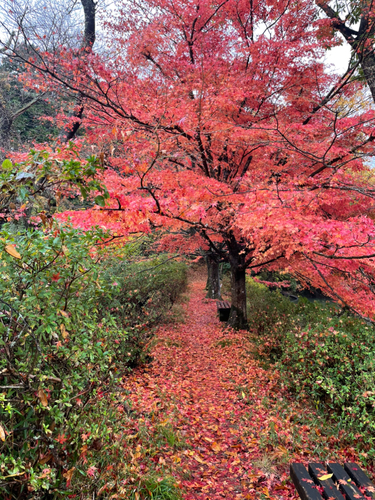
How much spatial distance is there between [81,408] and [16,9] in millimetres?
13144

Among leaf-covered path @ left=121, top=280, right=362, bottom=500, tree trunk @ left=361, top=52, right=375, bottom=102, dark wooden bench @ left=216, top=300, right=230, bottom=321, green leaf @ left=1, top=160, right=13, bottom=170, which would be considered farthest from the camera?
dark wooden bench @ left=216, top=300, right=230, bottom=321

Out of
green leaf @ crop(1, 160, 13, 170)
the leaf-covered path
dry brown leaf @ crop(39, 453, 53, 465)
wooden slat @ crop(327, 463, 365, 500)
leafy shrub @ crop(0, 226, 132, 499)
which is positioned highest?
green leaf @ crop(1, 160, 13, 170)

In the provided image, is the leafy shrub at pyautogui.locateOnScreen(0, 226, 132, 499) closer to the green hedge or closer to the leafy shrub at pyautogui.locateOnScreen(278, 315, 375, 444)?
the green hedge

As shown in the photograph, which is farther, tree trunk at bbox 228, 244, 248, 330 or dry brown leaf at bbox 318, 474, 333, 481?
tree trunk at bbox 228, 244, 248, 330

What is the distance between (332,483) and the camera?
2473mm

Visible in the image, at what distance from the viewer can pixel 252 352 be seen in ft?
23.8

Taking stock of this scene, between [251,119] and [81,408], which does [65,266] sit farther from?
[251,119]

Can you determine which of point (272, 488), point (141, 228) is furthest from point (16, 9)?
point (272, 488)

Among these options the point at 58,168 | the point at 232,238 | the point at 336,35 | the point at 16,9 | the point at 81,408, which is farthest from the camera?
the point at 16,9

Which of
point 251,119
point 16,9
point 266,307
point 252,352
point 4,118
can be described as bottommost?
point 252,352

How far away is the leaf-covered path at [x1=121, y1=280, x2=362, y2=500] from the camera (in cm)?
320

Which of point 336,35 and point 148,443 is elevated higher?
point 336,35

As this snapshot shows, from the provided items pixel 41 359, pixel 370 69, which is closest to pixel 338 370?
pixel 41 359

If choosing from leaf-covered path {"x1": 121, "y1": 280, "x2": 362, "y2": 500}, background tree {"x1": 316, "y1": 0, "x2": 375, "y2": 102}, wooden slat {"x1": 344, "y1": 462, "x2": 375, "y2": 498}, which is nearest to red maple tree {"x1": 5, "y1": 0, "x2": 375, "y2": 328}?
background tree {"x1": 316, "y1": 0, "x2": 375, "y2": 102}
